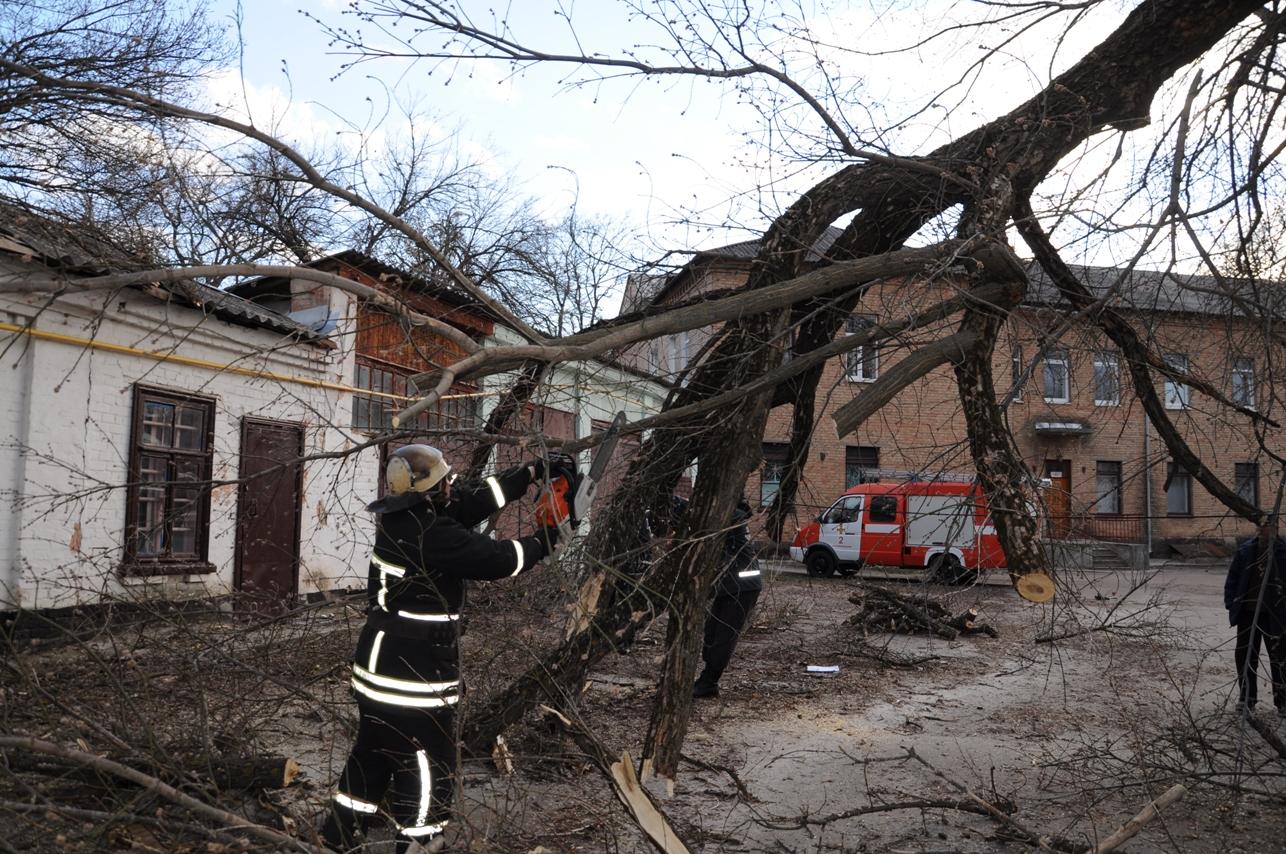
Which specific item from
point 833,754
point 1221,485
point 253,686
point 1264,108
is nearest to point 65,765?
point 253,686

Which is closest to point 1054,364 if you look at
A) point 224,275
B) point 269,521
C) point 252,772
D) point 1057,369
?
point 1057,369

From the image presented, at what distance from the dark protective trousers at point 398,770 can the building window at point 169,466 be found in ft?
20.5

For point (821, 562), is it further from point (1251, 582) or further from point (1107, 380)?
point (1107, 380)

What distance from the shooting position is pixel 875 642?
10469 millimetres

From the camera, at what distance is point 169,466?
9867mm

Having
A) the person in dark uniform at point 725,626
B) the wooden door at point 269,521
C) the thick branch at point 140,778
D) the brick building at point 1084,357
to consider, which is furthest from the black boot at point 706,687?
the wooden door at point 269,521

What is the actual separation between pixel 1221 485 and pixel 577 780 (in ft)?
12.7

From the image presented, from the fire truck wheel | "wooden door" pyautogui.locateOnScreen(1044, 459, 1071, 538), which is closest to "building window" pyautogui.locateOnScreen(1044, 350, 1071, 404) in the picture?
"wooden door" pyautogui.locateOnScreen(1044, 459, 1071, 538)

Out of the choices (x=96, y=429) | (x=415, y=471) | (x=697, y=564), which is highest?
(x=96, y=429)

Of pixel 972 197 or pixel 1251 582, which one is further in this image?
pixel 1251 582

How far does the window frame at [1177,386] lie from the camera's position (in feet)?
18.1

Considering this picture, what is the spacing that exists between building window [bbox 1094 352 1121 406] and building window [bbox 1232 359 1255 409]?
59cm

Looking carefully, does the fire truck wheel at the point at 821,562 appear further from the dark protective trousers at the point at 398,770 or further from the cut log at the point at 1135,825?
the dark protective trousers at the point at 398,770

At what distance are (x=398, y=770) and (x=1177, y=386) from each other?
4.58 metres
